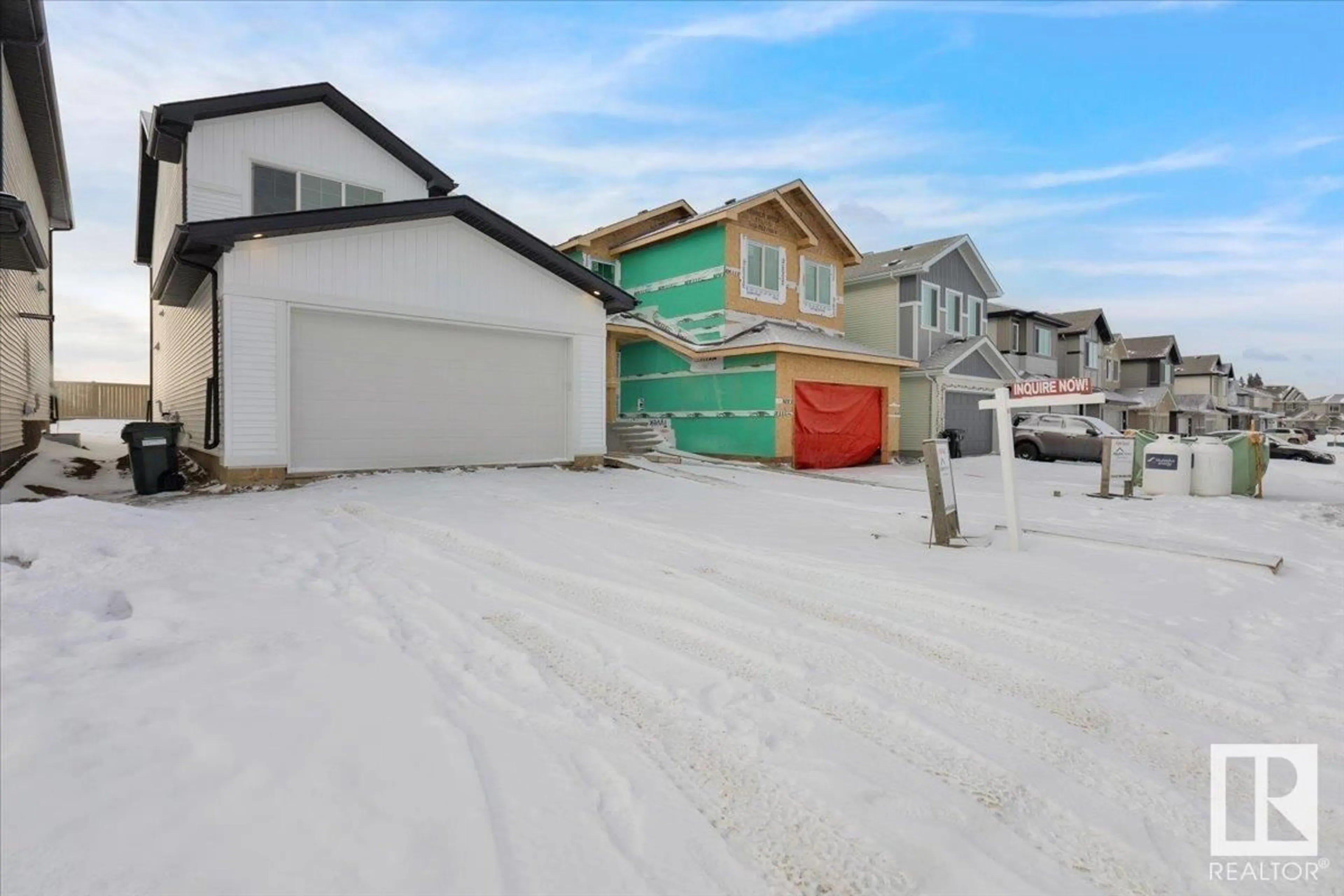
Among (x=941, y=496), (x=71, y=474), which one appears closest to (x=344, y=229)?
(x=71, y=474)

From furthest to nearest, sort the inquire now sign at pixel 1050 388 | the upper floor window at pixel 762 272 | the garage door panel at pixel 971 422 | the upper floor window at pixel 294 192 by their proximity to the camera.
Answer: the garage door panel at pixel 971 422, the upper floor window at pixel 762 272, the upper floor window at pixel 294 192, the inquire now sign at pixel 1050 388

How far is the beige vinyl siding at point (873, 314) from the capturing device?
21578 mm

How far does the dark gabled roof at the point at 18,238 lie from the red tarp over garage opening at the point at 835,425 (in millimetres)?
13653

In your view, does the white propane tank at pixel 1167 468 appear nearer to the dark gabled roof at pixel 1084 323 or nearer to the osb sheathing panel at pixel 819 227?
the osb sheathing panel at pixel 819 227

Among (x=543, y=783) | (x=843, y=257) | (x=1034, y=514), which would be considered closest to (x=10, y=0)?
(x=543, y=783)

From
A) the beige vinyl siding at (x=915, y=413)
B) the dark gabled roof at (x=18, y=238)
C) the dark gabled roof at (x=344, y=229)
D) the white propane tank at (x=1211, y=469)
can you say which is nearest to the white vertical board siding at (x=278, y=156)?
the dark gabled roof at (x=344, y=229)

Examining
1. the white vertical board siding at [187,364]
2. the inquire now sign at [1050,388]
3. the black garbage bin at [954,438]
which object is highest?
the white vertical board siding at [187,364]

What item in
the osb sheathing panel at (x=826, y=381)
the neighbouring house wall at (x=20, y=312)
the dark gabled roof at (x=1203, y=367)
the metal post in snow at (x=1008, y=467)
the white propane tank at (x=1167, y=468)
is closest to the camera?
the metal post in snow at (x=1008, y=467)

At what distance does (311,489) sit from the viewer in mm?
9453

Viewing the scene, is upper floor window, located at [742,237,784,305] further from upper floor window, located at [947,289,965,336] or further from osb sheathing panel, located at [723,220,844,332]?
upper floor window, located at [947,289,965,336]

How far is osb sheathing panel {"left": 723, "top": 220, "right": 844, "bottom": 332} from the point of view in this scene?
17.2 metres

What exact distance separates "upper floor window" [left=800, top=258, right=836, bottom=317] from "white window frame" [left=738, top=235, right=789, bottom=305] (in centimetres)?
84

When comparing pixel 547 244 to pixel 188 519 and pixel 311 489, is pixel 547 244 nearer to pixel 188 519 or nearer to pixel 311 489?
pixel 311 489

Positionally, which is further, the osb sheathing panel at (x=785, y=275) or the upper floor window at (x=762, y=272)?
the upper floor window at (x=762, y=272)
